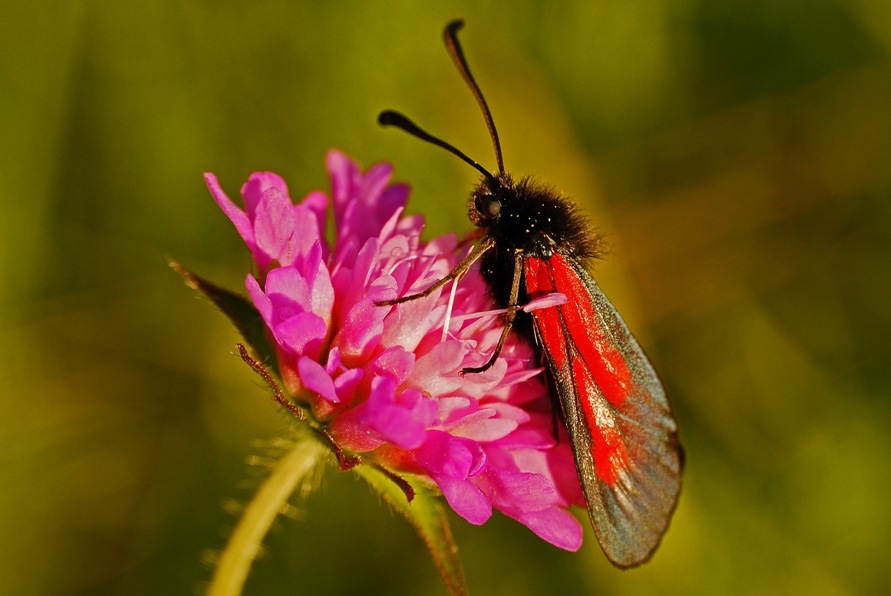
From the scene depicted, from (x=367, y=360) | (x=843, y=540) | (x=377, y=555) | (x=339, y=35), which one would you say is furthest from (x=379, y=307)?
(x=843, y=540)

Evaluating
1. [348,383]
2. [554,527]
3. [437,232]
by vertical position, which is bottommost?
[554,527]

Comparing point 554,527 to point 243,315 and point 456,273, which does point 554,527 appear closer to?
point 456,273

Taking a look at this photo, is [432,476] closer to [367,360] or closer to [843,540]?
[367,360]

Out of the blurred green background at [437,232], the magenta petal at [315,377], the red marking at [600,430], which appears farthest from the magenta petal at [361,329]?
the blurred green background at [437,232]

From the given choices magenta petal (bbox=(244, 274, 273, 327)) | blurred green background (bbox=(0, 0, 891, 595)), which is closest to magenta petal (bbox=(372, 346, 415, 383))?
magenta petal (bbox=(244, 274, 273, 327))

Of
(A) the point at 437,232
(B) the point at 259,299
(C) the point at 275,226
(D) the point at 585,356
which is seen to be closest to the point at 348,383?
(B) the point at 259,299

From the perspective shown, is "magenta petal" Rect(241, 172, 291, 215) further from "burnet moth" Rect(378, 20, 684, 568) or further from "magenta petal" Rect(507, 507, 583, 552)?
"magenta petal" Rect(507, 507, 583, 552)
